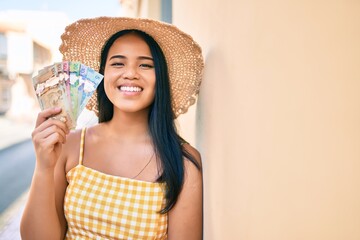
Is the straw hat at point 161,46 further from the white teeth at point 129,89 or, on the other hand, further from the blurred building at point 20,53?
the blurred building at point 20,53

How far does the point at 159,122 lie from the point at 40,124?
0.68 meters

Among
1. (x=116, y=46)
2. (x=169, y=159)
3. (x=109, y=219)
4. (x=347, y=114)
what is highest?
(x=116, y=46)

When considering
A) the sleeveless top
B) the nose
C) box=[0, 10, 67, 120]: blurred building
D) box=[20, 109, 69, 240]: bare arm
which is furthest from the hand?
box=[0, 10, 67, 120]: blurred building

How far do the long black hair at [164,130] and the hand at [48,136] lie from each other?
1.81ft

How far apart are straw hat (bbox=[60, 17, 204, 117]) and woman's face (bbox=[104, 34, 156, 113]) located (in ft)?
0.34

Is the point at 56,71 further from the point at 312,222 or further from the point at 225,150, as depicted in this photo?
the point at 312,222

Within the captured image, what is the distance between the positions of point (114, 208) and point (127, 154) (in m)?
0.36

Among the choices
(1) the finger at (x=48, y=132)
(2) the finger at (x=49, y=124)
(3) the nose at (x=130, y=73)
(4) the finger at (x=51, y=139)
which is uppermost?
(3) the nose at (x=130, y=73)

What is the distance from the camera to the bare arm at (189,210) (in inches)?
72.0

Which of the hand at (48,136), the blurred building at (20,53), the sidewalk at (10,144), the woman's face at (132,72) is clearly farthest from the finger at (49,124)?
the blurred building at (20,53)

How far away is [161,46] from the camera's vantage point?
2.01m

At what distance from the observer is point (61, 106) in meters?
1.69

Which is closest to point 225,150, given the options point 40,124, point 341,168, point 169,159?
point 169,159

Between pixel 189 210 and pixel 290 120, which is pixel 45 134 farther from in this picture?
pixel 290 120
